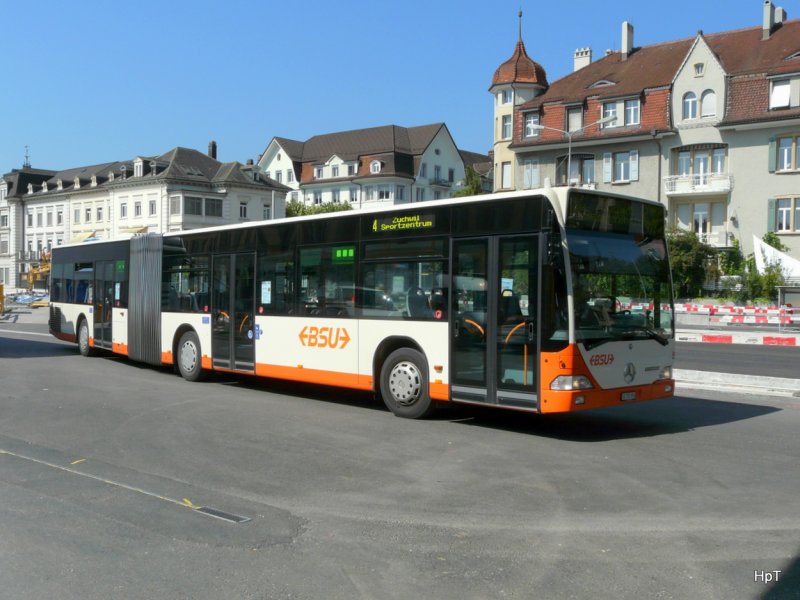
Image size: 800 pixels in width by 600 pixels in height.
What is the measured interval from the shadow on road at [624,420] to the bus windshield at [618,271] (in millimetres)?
1253

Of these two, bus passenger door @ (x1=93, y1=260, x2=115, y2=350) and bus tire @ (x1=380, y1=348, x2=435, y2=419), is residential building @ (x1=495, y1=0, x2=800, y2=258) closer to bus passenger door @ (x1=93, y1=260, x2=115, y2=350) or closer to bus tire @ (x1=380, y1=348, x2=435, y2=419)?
bus passenger door @ (x1=93, y1=260, x2=115, y2=350)

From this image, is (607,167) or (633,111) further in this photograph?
(607,167)

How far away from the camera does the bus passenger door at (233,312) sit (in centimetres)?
1440

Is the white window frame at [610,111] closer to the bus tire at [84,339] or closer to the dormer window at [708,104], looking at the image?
the dormer window at [708,104]

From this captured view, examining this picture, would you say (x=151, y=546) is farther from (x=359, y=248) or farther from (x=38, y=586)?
(x=359, y=248)

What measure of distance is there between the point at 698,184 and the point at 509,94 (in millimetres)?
17928

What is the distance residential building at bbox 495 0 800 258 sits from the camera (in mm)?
47469

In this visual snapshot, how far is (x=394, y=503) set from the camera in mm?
6891

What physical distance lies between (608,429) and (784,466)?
2686 mm

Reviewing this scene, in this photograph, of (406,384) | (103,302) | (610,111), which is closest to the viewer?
(406,384)

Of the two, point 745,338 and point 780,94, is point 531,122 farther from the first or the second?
point 745,338

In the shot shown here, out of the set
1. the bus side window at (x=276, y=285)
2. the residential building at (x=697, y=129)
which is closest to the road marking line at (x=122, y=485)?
the bus side window at (x=276, y=285)

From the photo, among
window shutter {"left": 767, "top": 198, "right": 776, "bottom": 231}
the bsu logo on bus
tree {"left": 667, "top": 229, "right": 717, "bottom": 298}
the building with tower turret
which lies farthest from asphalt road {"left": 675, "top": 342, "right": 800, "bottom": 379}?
the building with tower turret

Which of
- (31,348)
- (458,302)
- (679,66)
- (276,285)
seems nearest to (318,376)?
(276,285)
